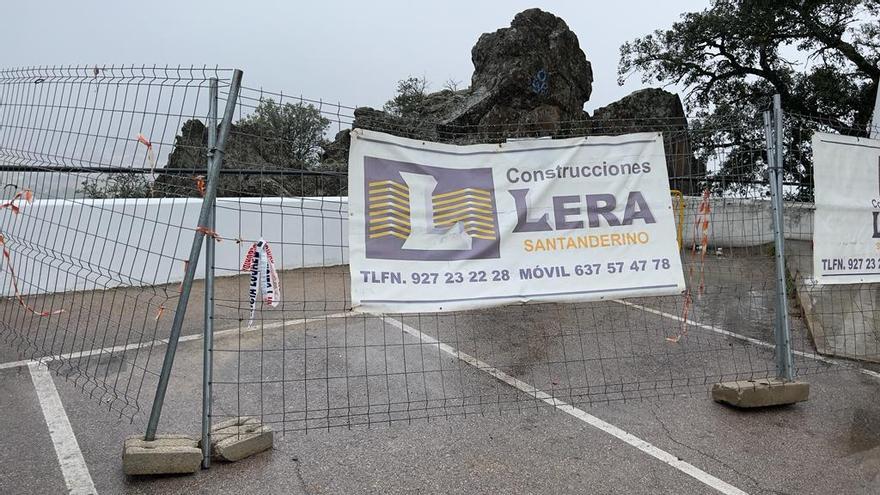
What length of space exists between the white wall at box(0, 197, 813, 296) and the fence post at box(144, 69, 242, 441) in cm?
222

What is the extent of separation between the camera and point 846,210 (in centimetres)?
499

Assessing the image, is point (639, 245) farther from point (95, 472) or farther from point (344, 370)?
point (95, 472)

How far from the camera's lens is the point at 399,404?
180 inches

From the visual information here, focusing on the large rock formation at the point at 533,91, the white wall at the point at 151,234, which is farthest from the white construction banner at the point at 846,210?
the large rock formation at the point at 533,91

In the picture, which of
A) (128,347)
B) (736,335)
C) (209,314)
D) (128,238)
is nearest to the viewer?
(209,314)

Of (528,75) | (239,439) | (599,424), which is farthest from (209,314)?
(528,75)

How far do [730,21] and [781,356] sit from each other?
1496cm

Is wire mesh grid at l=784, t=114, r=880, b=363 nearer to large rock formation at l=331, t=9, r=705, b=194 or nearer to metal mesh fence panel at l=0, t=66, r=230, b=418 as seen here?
metal mesh fence panel at l=0, t=66, r=230, b=418

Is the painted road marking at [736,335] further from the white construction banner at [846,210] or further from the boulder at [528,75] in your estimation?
the boulder at [528,75]

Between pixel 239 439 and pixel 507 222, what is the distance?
2087mm

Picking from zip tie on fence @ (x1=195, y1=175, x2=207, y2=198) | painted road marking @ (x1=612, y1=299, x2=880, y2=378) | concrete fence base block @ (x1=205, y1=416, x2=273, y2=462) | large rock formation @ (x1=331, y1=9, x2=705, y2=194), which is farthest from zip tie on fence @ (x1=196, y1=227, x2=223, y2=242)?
large rock formation @ (x1=331, y1=9, x2=705, y2=194)

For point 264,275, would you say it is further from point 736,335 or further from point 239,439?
point 736,335

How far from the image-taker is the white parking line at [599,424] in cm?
347

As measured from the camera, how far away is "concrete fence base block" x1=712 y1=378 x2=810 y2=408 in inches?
175
